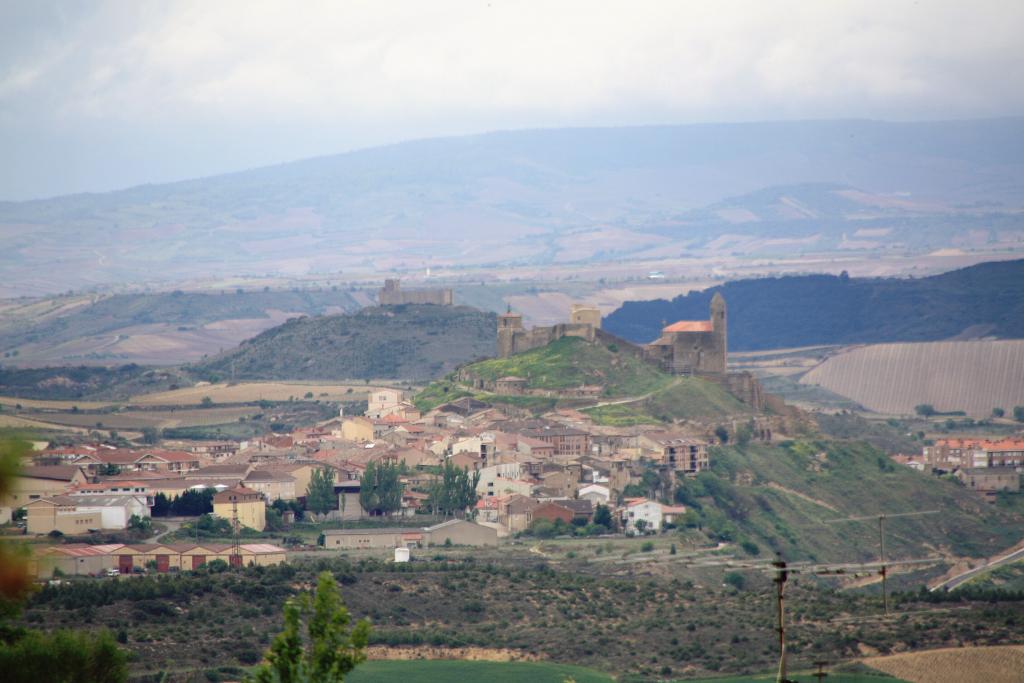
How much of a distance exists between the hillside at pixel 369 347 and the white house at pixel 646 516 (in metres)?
58.5

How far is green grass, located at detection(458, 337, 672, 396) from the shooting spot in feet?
303

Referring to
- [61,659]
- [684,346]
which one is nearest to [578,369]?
[684,346]

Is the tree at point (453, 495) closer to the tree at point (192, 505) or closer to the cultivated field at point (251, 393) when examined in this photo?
the tree at point (192, 505)

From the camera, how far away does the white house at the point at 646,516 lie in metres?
70.8

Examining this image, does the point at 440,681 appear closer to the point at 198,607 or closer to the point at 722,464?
the point at 198,607

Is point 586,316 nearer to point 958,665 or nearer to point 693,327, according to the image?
point 693,327

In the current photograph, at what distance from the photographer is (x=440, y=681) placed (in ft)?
148

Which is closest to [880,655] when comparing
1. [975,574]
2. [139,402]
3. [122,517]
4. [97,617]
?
[97,617]

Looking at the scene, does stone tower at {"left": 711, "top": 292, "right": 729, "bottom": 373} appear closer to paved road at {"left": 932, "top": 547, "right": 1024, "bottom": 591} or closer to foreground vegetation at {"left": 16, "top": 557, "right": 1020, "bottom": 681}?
paved road at {"left": 932, "top": 547, "right": 1024, "bottom": 591}

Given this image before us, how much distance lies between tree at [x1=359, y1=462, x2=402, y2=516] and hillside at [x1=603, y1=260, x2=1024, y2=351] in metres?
93.8

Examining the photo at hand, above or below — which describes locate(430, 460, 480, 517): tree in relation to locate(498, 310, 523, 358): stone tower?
below

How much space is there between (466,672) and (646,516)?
82.4 feet

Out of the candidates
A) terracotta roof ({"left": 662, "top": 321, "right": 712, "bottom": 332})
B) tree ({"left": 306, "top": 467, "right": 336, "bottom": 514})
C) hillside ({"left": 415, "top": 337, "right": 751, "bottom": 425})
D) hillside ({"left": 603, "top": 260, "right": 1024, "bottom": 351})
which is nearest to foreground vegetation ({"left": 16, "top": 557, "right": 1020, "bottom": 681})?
tree ({"left": 306, "top": 467, "right": 336, "bottom": 514})

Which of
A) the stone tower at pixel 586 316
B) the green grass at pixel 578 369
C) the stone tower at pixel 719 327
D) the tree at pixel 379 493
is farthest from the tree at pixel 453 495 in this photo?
the stone tower at pixel 586 316
